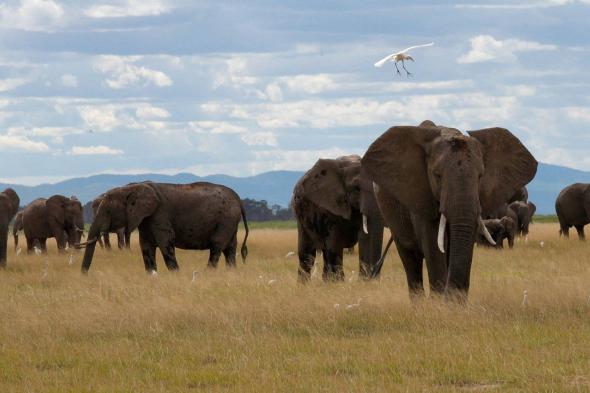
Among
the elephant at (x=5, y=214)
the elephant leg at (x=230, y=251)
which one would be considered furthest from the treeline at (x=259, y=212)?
the elephant leg at (x=230, y=251)

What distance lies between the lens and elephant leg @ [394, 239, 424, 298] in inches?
582

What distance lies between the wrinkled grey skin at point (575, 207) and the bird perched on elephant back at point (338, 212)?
2536 centimetres

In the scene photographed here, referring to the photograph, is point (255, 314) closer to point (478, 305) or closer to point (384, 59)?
point (478, 305)

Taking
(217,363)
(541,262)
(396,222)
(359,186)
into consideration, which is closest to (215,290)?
(359,186)

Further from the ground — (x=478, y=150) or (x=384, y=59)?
(x=384, y=59)

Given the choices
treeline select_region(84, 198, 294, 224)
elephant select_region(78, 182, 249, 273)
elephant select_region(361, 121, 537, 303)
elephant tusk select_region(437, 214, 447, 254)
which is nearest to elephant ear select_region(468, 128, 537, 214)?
elephant select_region(361, 121, 537, 303)

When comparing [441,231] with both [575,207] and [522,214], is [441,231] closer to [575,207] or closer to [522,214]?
[575,207]

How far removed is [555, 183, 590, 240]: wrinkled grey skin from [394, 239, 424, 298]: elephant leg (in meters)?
28.7

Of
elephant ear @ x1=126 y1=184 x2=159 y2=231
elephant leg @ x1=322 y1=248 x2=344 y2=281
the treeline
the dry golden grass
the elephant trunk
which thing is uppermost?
elephant ear @ x1=126 y1=184 x2=159 y2=231

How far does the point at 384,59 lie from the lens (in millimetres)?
19016

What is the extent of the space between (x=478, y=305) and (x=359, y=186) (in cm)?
452

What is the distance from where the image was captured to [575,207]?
1709 inches

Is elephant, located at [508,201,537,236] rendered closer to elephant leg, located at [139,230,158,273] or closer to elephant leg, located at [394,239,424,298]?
elephant leg, located at [139,230,158,273]

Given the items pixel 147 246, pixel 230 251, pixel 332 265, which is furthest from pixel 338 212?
pixel 230 251
